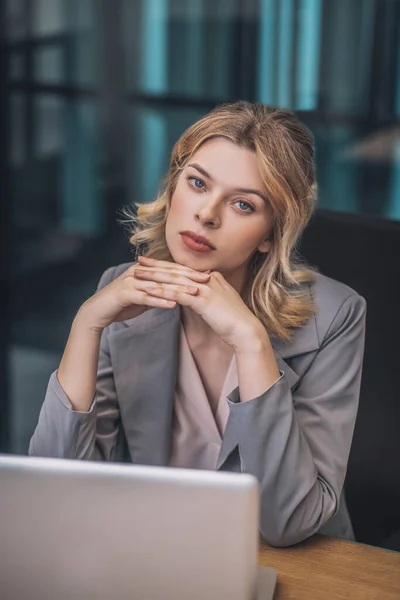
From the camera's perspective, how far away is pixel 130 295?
59.1 inches

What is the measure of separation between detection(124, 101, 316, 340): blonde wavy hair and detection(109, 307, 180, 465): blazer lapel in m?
0.14

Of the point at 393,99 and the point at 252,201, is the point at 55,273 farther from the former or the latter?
the point at 252,201

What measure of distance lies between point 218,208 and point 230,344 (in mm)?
217

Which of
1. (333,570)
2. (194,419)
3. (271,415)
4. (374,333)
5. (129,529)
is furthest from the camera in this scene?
(374,333)

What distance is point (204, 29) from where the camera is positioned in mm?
3807

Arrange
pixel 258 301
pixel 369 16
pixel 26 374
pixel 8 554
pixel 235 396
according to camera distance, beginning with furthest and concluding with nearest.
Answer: pixel 26 374 → pixel 369 16 → pixel 258 301 → pixel 235 396 → pixel 8 554

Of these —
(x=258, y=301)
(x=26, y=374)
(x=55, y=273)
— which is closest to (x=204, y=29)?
(x=55, y=273)

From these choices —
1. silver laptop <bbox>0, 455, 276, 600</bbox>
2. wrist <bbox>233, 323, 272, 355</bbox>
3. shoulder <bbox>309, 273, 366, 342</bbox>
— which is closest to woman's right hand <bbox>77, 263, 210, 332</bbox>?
wrist <bbox>233, 323, 272, 355</bbox>

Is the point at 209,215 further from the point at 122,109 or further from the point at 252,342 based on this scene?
the point at 122,109

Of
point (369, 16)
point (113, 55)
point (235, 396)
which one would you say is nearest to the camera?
point (235, 396)

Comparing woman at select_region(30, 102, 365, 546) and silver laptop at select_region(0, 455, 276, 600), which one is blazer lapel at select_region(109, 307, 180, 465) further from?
silver laptop at select_region(0, 455, 276, 600)

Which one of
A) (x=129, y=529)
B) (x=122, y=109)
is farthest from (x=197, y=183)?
(x=122, y=109)

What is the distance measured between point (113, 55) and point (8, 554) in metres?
3.30

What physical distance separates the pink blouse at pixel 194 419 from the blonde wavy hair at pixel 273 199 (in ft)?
0.45
